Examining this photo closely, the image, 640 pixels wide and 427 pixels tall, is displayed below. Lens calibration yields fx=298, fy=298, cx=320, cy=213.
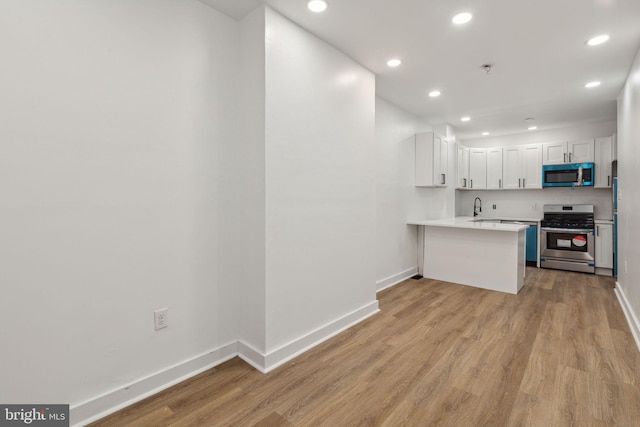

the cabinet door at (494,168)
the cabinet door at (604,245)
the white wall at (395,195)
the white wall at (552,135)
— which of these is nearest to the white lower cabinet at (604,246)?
the cabinet door at (604,245)

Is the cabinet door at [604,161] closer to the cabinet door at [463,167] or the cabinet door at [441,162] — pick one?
the cabinet door at [463,167]

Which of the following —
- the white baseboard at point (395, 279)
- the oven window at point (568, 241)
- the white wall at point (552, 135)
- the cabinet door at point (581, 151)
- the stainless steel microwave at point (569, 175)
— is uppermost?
the white wall at point (552, 135)

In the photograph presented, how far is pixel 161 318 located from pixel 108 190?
871mm

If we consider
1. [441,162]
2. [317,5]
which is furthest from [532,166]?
[317,5]

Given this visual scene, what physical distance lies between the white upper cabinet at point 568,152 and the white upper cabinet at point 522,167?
0.39 ft

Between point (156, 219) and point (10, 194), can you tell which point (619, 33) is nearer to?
point (156, 219)

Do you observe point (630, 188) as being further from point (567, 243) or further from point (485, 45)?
point (567, 243)

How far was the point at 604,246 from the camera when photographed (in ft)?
15.8

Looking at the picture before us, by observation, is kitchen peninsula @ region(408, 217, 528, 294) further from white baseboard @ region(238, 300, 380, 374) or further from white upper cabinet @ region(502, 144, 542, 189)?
white baseboard @ region(238, 300, 380, 374)

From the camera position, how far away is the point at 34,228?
150 cm

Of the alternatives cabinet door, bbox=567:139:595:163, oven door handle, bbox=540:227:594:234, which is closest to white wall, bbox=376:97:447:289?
oven door handle, bbox=540:227:594:234

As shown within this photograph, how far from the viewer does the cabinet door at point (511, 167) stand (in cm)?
584

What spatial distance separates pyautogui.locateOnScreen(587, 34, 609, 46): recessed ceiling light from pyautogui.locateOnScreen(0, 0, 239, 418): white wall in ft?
10.1

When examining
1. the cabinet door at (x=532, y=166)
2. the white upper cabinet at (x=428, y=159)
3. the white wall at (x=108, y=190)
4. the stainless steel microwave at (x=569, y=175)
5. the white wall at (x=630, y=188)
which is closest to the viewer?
the white wall at (x=108, y=190)
